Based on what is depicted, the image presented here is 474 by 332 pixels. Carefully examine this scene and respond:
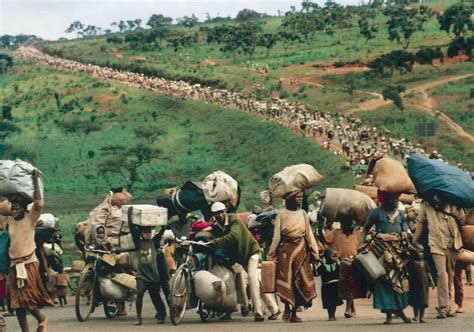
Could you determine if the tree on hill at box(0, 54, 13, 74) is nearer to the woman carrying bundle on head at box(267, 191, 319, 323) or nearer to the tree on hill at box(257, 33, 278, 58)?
the tree on hill at box(257, 33, 278, 58)

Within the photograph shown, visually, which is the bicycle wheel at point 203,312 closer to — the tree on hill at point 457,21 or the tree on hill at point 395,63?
the tree on hill at point 395,63

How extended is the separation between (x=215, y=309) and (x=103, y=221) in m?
2.73

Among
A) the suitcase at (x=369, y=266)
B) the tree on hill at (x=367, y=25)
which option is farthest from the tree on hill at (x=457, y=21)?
the suitcase at (x=369, y=266)

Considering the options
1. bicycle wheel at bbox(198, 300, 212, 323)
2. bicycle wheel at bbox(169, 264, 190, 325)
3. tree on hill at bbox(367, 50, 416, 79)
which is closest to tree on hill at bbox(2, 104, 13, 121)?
tree on hill at bbox(367, 50, 416, 79)

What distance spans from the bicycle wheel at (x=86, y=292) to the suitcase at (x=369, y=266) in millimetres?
4290

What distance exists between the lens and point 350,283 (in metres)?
16.7

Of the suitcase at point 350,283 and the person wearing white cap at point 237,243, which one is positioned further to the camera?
the person wearing white cap at point 237,243

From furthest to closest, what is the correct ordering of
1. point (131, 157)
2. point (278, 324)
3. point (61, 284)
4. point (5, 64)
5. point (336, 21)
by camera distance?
1. point (336, 21)
2. point (5, 64)
3. point (131, 157)
4. point (61, 284)
5. point (278, 324)

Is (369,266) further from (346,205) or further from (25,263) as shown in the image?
(25,263)

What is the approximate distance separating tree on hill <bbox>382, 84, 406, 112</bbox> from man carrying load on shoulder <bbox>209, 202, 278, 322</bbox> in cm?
7689

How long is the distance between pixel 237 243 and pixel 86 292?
103 inches

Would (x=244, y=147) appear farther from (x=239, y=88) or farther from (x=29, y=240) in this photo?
(x=29, y=240)

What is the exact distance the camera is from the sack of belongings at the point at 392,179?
655 inches

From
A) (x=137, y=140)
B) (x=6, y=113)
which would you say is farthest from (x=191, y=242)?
(x=6, y=113)
